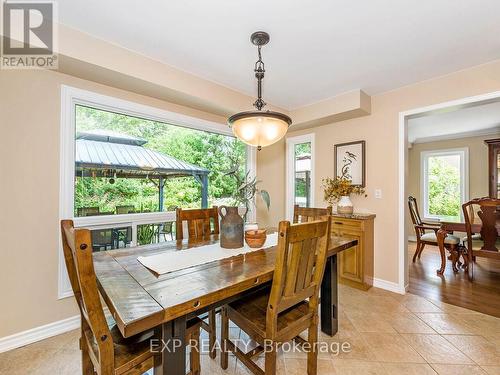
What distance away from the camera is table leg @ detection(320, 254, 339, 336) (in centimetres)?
203

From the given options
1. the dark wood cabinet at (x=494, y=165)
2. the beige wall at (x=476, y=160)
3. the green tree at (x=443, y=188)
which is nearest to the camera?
the dark wood cabinet at (x=494, y=165)

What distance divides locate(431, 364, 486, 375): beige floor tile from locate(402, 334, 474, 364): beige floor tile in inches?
1.6

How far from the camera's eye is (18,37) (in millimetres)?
1715

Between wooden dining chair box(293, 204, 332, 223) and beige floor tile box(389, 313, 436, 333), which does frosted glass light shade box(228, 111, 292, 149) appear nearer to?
wooden dining chair box(293, 204, 332, 223)

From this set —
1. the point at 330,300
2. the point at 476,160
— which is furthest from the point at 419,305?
the point at 476,160

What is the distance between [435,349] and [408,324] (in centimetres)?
35

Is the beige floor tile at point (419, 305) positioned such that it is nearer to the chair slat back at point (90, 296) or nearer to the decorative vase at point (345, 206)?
the decorative vase at point (345, 206)

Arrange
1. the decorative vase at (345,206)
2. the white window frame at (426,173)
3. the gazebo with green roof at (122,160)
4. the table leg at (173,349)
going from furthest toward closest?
the white window frame at (426,173)
the decorative vase at (345,206)
the gazebo with green roof at (122,160)
the table leg at (173,349)

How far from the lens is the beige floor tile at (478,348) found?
5.68 feet

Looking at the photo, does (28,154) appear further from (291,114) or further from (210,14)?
(291,114)

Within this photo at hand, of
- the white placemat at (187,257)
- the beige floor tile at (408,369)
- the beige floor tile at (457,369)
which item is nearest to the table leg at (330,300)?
the beige floor tile at (408,369)

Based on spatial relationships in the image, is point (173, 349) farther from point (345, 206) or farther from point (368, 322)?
point (345, 206)

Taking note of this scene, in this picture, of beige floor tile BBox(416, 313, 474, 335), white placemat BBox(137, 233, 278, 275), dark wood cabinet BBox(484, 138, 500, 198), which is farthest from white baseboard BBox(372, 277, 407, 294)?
→ dark wood cabinet BBox(484, 138, 500, 198)

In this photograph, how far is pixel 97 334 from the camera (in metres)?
1.03
